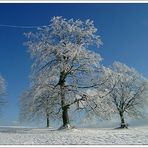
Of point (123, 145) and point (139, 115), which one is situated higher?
point (139, 115)

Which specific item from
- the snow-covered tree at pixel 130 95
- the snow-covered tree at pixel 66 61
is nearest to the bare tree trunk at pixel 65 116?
the snow-covered tree at pixel 66 61

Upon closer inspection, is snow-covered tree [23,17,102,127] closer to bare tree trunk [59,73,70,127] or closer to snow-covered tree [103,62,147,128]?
bare tree trunk [59,73,70,127]

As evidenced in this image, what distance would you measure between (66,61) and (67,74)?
898mm

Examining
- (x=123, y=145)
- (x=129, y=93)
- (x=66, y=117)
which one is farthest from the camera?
(x=129, y=93)

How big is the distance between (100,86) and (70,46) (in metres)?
3.41

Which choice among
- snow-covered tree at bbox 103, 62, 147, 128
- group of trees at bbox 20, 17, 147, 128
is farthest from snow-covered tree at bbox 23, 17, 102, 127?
snow-covered tree at bbox 103, 62, 147, 128

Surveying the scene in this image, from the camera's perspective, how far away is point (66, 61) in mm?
28047

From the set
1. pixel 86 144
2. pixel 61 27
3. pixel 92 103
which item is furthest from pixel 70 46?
pixel 86 144

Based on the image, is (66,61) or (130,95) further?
(130,95)

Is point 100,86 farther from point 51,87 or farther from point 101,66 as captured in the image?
point 51,87

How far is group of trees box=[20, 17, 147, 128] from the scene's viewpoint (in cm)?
2762

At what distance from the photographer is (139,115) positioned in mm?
38156

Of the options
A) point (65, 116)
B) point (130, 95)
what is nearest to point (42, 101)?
point (65, 116)

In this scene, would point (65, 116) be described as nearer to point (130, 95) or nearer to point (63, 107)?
point (63, 107)
